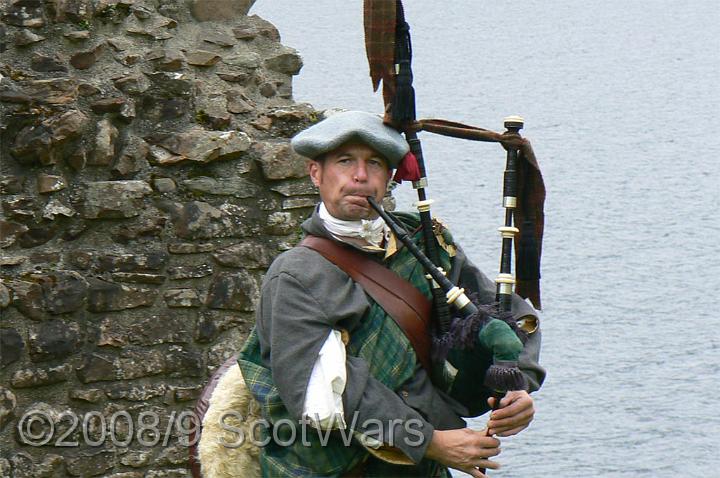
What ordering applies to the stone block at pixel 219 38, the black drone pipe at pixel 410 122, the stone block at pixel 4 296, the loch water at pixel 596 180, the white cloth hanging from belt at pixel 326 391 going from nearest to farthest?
the white cloth hanging from belt at pixel 326 391 → the black drone pipe at pixel 410 122 → the stone block at pixel 4 296 → the stone block at pixel 219 38 → the loch water at pixel 596 180

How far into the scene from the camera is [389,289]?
9.87ft

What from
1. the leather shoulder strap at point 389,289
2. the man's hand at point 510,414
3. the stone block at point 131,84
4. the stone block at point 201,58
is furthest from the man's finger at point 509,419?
the stone block at point 201,58

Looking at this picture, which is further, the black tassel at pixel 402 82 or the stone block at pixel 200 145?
the stone block at pixel 200 145

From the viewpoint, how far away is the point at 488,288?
319 cm

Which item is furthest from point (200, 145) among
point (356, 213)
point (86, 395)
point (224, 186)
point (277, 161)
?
point (356, 213)

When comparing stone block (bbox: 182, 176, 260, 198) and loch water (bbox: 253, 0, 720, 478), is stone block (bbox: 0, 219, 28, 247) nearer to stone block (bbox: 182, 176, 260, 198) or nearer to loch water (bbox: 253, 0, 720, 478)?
stone block (bbox: 182, 176, 260, 198)

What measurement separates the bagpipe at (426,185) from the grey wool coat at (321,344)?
0.42 feet

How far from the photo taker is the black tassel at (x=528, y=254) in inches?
125

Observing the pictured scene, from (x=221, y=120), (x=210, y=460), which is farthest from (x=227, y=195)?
(x=210, y=460)

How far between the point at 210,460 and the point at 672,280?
3.32 metres

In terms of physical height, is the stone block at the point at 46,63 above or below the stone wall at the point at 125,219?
above

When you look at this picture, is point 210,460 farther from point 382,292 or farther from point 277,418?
point 382,292

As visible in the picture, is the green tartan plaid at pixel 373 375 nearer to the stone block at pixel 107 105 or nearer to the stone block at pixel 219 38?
the stone block at pixel 107 105

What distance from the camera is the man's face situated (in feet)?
9.82
